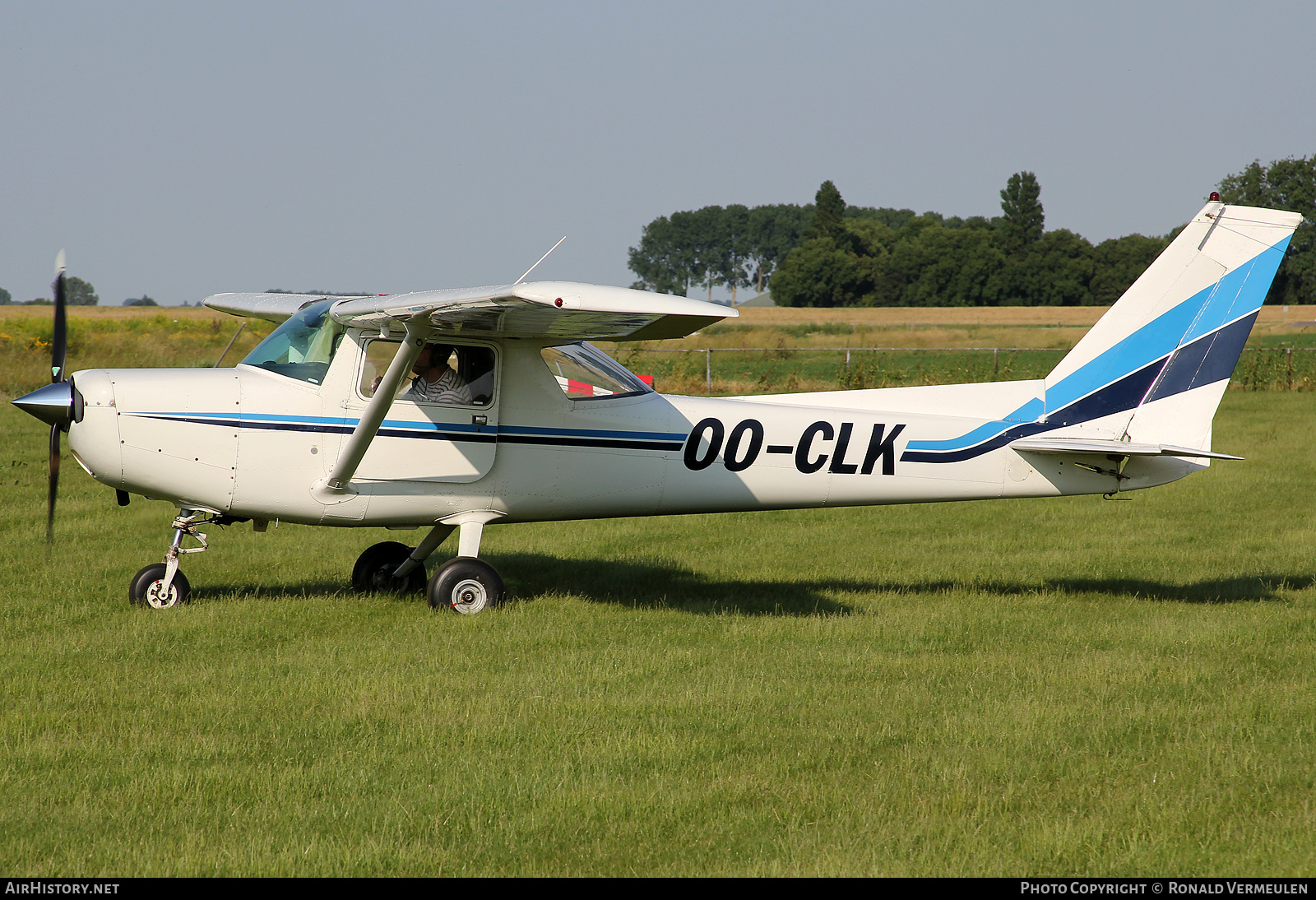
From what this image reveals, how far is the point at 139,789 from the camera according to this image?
4.63 m

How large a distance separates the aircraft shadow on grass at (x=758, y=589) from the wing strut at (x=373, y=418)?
4.34 ft

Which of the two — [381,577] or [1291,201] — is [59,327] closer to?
[381,577]

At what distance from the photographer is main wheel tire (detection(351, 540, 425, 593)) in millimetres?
9188

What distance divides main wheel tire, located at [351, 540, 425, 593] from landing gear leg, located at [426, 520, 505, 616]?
1.01 m

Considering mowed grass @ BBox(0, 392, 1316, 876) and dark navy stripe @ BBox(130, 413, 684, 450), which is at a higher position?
dark navy stripe @ BBox(130, 413, 684, 450)

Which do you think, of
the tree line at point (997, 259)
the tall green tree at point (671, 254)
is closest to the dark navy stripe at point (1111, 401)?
the tree line at point (997, 259)

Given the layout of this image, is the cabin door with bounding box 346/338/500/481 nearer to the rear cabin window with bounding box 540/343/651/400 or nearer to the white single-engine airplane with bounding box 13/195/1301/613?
the white single-engine airplane with bounding box 13/195/1301/613

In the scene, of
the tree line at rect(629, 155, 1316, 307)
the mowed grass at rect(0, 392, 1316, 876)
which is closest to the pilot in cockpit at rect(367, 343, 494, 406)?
the mowed grass at rect(0, 392, 1316, 876)

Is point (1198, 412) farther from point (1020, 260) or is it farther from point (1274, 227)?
point (1020, 260)

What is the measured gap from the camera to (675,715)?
5.78 metres

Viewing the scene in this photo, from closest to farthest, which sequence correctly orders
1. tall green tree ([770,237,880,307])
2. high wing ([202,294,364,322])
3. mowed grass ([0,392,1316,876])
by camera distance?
mowed grass ([0,392,1316,876])
high wing ([202,294,364,322])
tall green tree ([770,237,880,307])

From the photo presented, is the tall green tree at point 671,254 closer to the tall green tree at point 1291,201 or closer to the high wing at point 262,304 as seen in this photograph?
the tall green tree at point 1291,201
